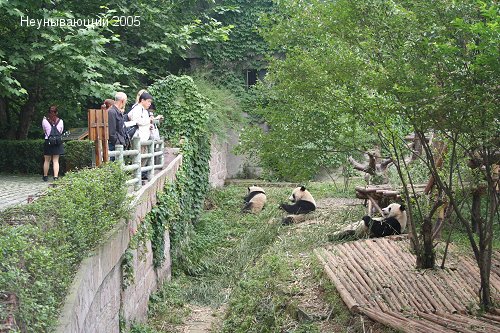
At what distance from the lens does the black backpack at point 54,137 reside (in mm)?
11328

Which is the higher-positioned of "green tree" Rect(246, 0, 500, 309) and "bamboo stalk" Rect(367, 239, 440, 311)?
"green tree" Rect(246, 0, 500, 309)

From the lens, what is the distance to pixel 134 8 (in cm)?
1581

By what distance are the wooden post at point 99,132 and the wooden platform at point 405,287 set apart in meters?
3.43

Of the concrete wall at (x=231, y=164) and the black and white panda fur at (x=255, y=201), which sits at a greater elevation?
the concrete wall at (x=231, y=164)

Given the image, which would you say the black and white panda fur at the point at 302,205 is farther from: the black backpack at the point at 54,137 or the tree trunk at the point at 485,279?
the tree trunk at the point at 485,279

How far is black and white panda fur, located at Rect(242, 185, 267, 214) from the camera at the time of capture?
55.1 feet

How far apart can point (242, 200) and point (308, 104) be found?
24.1 feet

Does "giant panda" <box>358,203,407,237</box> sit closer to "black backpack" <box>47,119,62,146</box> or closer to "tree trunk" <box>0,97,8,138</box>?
"black backpack" <box>47,119,62,146</box>

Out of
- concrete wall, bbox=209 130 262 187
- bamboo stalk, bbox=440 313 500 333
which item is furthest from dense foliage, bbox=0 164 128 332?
concrete wall, bbox=209 130 262 187

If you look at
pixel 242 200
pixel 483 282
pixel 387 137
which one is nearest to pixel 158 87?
pixel 242 200

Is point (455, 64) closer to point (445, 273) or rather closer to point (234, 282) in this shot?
point (445, 273)

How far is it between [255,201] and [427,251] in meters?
7.79

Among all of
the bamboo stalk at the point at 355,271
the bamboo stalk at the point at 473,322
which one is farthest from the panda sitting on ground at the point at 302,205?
the bamboo stalk at the point at 473,322

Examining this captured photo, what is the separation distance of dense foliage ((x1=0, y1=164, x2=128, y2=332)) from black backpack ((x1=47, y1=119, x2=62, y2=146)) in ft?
14.2
